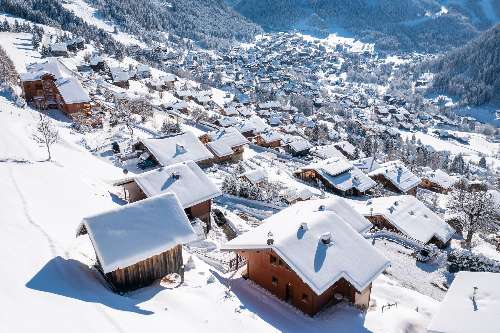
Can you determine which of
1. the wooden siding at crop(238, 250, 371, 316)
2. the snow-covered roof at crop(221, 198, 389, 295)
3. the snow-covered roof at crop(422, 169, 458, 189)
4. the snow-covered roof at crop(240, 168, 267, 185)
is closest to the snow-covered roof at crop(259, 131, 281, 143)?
the snow-covered roof at crop(422, 169, 458, 189)

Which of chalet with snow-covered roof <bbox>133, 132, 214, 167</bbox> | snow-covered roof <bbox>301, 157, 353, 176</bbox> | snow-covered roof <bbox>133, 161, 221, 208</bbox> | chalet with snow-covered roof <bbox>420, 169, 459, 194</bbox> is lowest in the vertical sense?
chalet with snow-covered roof <bbox>420, 169, 459, 194</bbox>

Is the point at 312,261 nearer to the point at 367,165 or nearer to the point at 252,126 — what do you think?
the point at 367,165

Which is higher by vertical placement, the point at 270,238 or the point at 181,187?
the point at 270,238

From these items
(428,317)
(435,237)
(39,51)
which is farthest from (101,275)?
(39,51)

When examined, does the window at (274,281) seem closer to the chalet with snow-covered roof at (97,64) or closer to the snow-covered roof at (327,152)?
the snow-covered roof at (327,152)

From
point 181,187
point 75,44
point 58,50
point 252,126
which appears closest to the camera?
point 181,187

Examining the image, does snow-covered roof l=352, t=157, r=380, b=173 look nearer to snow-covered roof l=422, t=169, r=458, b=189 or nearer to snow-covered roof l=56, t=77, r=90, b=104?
snow-covered roof l=422, t=169, r=458, b=189

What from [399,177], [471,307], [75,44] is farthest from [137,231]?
[75,44]
